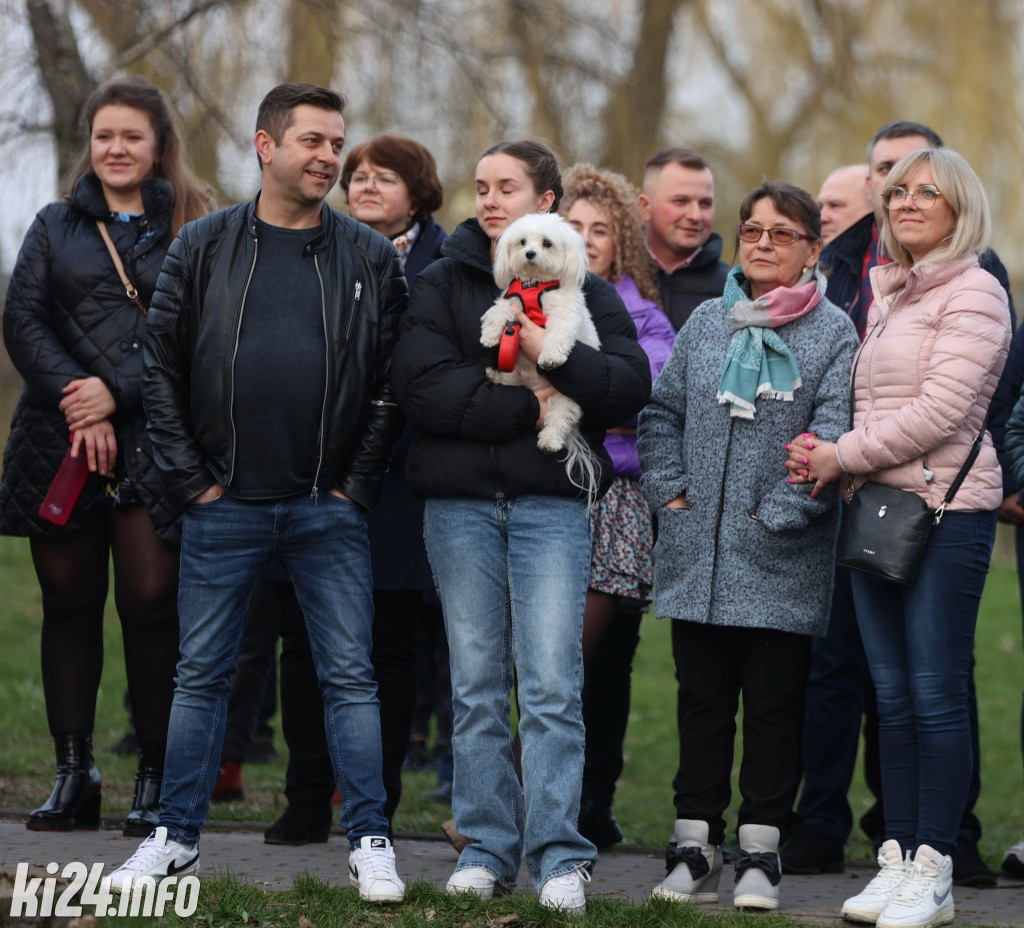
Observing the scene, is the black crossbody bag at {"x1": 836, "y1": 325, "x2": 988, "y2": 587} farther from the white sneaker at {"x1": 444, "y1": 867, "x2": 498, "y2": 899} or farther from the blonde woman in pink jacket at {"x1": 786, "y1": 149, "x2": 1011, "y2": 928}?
the white sneaker at {"x1": 444, "y1": 867, "x2": 498, "y2": 899}

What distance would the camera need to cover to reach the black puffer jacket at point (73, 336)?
16.9 feet

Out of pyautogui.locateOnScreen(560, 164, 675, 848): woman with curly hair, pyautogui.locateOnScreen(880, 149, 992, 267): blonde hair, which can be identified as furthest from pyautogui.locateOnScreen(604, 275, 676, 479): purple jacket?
pyautogui.locateOnScreen(880, 149, 992, 267): blonde hair

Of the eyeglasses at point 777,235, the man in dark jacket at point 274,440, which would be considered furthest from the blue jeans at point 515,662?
the eyeglasses at point 777,235

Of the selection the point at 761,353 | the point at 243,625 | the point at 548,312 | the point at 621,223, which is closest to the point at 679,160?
the point at 621,223

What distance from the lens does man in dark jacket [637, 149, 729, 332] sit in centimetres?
591

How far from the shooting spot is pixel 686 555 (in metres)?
4.72

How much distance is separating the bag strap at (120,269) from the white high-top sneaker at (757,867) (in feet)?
9.37

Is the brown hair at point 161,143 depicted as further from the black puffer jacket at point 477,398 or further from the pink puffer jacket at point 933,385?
the pink puffer jacket at point 933,385

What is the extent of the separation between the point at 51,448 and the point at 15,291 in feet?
2.01

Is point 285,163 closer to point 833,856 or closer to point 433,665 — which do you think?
point 833,856

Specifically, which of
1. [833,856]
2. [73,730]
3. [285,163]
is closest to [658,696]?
[833,856]

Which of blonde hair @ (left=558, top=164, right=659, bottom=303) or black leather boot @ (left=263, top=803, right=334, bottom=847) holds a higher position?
blonde hair @ (left=558, top=164, right=659, bottom=303)

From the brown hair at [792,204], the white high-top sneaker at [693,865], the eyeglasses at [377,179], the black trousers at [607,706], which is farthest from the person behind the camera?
the eyeglasses at [377,179]

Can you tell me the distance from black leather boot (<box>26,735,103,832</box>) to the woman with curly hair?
1.86 meters
